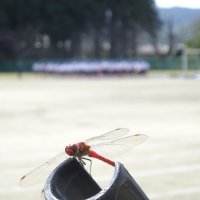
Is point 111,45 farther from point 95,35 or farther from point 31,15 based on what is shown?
point 31,15

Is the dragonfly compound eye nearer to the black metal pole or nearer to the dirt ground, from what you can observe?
the black metal pole

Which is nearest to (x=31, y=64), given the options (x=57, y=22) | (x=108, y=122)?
(x=57, y=22)

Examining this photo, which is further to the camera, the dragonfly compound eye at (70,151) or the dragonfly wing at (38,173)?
the dragonfly wing at (38,173)

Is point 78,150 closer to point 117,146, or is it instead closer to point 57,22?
point 117,146

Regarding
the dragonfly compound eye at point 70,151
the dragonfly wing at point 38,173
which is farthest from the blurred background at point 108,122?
the dragonfly compound eye at point 70,151

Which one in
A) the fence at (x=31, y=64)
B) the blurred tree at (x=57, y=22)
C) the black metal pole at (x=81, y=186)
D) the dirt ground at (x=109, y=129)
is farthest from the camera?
the blurred tree at (x=57, y=22)

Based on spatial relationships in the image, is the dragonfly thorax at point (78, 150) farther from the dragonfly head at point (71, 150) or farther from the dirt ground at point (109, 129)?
the dirt ground at point (109, 129)
